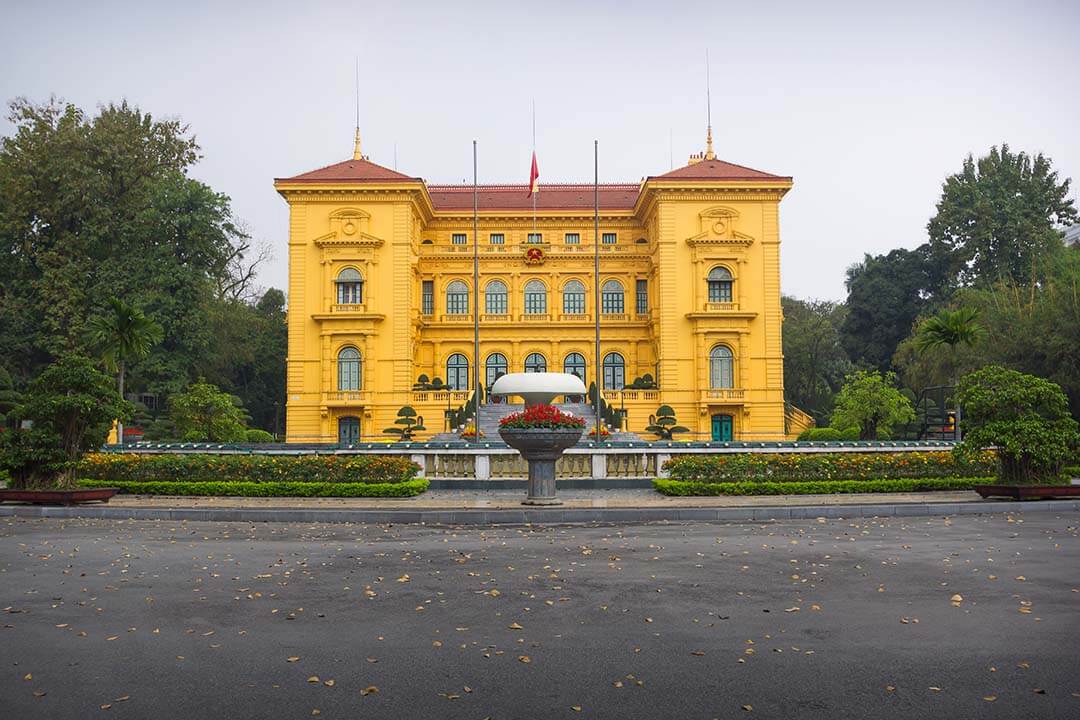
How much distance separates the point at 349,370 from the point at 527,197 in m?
15.1

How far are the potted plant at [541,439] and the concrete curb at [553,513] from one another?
156 cm

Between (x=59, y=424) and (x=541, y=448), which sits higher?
(x=59, y=424)

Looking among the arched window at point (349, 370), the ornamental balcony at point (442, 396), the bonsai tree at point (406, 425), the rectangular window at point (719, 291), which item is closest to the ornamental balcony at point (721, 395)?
the rectangular window at point (719, 291)

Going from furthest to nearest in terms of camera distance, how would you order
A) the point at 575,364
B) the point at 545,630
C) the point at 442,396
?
the point at 575,364 < the point at 442,396 < the point at 545,630

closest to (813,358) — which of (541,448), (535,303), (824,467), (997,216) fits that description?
(997,216)

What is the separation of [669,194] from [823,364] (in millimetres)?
24927

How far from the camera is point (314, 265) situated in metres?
45.5

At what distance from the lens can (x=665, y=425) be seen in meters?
42.5

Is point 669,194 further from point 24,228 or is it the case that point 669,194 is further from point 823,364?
point 24,228

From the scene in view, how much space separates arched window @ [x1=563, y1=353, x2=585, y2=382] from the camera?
4925 cm

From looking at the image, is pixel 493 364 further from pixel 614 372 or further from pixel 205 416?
pixel 205 416

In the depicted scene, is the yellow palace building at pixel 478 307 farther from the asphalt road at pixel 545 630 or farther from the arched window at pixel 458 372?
the asphalt road at pixel 545 630

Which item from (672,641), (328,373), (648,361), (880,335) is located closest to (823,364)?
(880,335)

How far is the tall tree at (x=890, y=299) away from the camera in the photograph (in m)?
57.4
